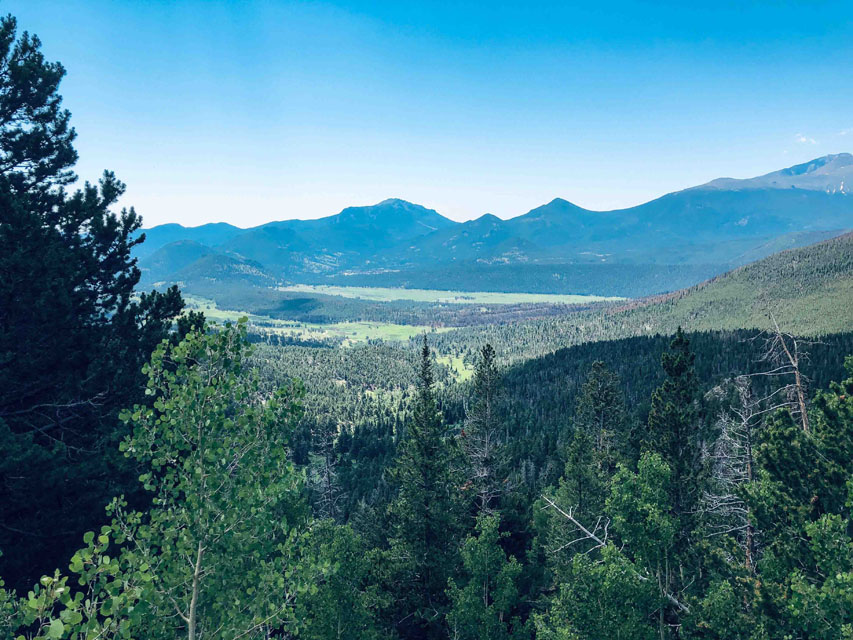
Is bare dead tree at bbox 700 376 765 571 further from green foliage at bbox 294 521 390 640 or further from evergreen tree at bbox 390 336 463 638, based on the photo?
green foliage at bbox 294 521 390 640

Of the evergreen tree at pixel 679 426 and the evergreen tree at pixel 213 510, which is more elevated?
the evergreen tree at pixel 213 510

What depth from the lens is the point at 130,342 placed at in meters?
22.6

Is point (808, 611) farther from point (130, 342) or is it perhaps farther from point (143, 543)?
point (130, 342)

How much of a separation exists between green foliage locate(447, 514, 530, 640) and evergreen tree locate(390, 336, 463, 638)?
364cm

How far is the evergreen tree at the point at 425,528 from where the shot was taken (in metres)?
29.4

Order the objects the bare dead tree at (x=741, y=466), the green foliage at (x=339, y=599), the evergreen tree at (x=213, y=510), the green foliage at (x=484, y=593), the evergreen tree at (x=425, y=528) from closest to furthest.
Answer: the evergreen tree at (x=213, y=510), the green foliage at (x=339, y=599), the bare dead tree at (x=741, y=466), the green foliage at (x=484, y=593), the evergreen tree at (x=425, y=528)

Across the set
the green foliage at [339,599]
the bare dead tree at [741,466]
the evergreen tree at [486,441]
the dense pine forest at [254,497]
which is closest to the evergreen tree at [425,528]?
the dense pine forest at [254,497]

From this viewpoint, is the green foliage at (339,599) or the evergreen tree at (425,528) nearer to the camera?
the green foliage at (339,599)

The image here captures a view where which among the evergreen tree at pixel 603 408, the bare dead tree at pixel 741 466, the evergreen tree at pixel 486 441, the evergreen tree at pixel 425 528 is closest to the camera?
the bare dead tree at pixel 741 466

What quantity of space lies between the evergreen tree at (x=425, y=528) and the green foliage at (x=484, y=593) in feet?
11.9

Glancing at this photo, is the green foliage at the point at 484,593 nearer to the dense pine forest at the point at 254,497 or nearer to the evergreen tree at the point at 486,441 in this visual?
the dense pine forest at the point at 254,497

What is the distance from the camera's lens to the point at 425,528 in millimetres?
29859

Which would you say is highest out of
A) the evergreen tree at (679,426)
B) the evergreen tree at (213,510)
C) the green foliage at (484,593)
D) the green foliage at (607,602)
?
the evergreen tree at (213,510)

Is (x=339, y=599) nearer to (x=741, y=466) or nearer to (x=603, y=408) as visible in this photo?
(x=741, y=466)
